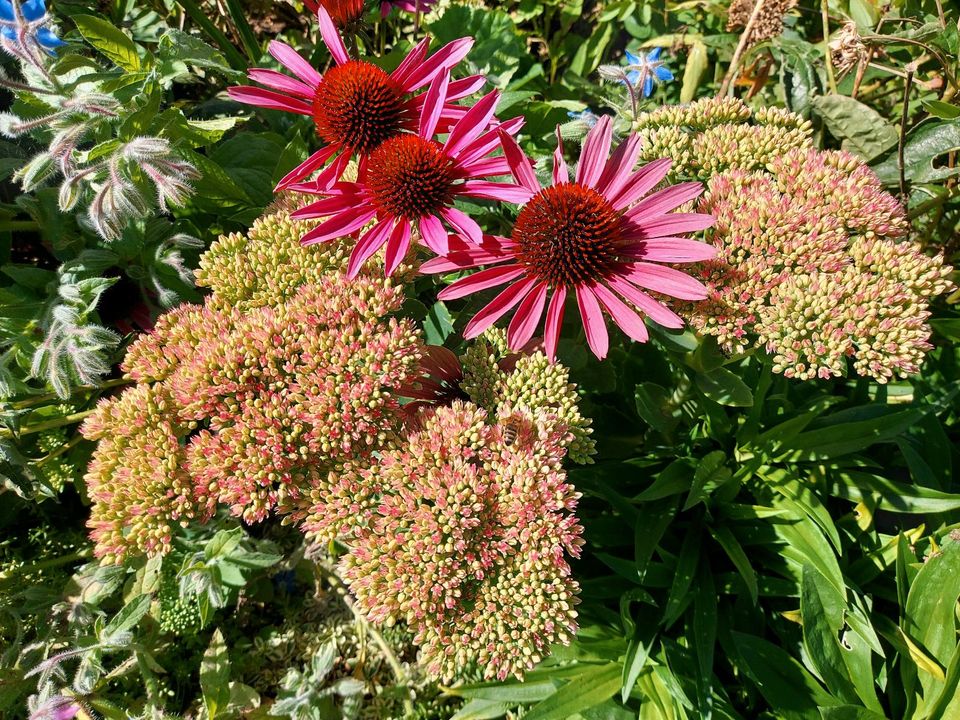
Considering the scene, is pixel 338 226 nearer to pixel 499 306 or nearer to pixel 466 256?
pixel 466 256

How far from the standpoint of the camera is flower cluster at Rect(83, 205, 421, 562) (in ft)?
4.25

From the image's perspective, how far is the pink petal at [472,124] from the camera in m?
1.39

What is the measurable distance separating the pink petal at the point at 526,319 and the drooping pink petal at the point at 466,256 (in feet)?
0.34

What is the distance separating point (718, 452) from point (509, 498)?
2.26 ft

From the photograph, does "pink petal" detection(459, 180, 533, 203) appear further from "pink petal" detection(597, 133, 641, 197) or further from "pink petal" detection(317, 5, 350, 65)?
"pink petal" detection(317, 5, 350, 65)

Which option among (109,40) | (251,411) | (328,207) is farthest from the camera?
(109,40)

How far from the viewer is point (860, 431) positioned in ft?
5.43

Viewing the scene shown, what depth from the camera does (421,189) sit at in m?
1.43

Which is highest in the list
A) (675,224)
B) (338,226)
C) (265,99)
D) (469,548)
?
(265,99)

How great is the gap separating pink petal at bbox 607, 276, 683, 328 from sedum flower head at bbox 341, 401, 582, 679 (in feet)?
1.09

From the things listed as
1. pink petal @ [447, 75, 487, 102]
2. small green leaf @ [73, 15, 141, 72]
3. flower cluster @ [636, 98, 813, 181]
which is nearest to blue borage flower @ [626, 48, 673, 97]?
flower cluster @ [636, 98, 813, 181]

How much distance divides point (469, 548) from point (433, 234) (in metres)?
0.66

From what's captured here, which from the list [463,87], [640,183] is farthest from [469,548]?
[463,87]

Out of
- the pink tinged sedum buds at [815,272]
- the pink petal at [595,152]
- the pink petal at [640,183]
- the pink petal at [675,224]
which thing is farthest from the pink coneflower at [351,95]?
the pink tinged sedum buds at [815,272]
